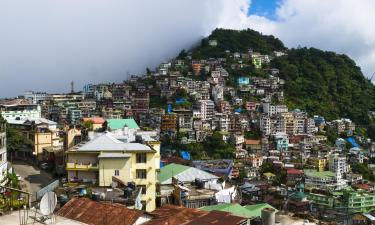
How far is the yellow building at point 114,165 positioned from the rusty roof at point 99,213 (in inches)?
192

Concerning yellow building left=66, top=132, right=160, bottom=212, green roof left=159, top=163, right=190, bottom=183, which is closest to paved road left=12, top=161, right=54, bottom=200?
yellow building left=66, top=132, right=160, bottom=212

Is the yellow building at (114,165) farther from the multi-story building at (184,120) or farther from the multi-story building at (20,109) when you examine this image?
the multi-story building at (184,120)

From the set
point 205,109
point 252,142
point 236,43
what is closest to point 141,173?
point 252,142

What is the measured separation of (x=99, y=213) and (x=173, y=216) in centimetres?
182

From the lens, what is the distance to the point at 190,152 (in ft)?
187

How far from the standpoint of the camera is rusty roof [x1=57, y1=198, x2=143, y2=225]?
10648 mm

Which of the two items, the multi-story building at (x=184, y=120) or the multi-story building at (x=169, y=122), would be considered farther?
the multi-story building at (x=184, y=120)

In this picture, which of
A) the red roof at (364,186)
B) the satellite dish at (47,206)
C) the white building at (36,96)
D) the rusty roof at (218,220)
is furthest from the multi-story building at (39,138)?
the white building at (36,96)

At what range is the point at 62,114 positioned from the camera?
216 ft

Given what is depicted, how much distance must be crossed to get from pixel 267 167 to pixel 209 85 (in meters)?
30.2

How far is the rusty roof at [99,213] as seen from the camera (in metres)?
10.6

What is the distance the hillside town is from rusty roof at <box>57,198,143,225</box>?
1.3 inches

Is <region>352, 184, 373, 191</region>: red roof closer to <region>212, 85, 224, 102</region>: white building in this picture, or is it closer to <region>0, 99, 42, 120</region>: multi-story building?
<region>212, 85, 224, 102</region>: white building

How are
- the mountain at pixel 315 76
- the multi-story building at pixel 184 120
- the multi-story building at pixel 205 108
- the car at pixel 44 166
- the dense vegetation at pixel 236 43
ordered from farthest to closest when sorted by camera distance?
the dense vegetation at pixel 236 43
the mountain at pixel 315 76
the multi-story building at pixel 205 108
the multi-story building at pixel 184 120
the car at pixel 44 166
